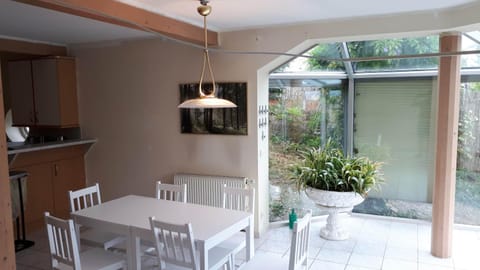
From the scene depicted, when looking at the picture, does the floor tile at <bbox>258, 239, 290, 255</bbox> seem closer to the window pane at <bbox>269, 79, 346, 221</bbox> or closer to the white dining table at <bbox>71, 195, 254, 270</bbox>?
the window pane at <bbox>269, 79, 346, 221</bbox>

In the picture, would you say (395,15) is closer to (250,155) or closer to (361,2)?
(361,2)

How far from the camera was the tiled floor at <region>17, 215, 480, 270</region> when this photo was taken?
3.54 m

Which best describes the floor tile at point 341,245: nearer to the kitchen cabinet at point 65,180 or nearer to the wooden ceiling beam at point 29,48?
the kitchen cabinet at point 65,180

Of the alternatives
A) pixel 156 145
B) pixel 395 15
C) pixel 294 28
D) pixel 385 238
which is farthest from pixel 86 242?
pixel 395 15

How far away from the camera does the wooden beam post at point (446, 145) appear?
11.3 ft

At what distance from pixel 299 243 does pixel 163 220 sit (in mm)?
1063

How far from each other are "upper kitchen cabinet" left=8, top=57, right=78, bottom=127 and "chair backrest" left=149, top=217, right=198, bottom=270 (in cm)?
317

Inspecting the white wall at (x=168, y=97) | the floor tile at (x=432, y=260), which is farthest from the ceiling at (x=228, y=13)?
the floor tile at (x=432, y=260)

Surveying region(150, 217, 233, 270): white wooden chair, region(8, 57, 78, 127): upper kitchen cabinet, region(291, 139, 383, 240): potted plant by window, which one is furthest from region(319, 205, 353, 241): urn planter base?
region(8, 57, 78, 127): upper kitchen cabinet

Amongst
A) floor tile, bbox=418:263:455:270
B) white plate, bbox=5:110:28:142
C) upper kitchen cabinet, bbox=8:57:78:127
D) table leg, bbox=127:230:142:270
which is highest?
upper kitchen cabinet, bbox=8:57:78:127

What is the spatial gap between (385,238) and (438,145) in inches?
49.5

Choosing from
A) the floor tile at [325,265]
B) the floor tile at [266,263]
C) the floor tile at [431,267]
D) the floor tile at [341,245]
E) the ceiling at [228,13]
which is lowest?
the floor tile at [325,265]

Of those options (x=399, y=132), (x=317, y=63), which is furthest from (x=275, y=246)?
(x=317, y=63)

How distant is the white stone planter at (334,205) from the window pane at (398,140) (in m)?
0.99
